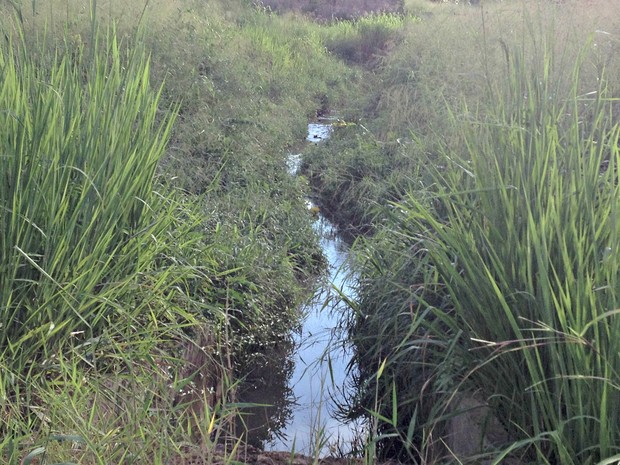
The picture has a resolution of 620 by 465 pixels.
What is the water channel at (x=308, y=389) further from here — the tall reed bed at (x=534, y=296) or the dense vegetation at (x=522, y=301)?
the tall reed bed at (x=534, y=296)

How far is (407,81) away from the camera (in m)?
7.52

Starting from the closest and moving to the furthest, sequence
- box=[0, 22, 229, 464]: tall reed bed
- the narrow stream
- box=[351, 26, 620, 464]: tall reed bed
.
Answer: box=[351, 26, 620, 464]: tall reed bed, box=[0, 22, 229, 464]: tall reed bed, the narrow stream

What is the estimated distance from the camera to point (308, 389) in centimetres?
352

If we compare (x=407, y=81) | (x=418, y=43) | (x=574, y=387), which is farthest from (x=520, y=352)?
(x=418, y=43)

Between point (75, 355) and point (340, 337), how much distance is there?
1.48 meters

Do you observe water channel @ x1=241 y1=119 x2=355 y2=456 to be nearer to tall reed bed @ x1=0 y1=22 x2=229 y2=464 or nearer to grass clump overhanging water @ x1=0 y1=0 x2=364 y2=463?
grass clump overhanging water @ x1=0 y1=0 x2=364 y2=463

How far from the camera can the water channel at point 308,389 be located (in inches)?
120

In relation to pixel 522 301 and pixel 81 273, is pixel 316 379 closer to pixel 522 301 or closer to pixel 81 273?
pixel 81 273

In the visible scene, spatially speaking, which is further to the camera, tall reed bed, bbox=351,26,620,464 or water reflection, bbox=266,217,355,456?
water reflection, bbox=266,217,355,456

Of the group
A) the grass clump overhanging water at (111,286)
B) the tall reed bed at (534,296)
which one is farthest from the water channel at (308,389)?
the tall reed bed at (534,296)

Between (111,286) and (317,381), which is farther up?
Result: (111,286)

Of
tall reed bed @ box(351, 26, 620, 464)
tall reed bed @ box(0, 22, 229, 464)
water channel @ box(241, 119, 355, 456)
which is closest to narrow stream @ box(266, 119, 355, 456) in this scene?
water channel @ box(241, 119, 355, 456)

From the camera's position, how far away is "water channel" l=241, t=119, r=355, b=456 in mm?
3041

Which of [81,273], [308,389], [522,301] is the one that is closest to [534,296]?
[522,301]
